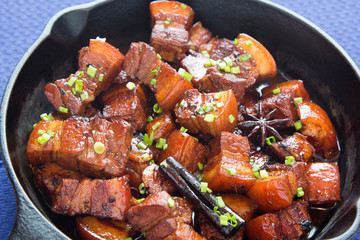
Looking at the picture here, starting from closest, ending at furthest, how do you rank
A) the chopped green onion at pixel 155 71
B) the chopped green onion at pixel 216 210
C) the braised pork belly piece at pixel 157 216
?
the braised pork belly piece at pixel 157 216
the chopped green onion at pixel 216 210
the chopped green onion at pixel 155 71

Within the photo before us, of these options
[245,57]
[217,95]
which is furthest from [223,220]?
[245,57]

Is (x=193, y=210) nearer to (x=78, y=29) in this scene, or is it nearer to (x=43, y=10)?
(x=78, y=29)

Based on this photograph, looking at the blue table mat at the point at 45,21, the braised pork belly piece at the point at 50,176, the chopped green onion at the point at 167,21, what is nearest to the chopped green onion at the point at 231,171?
the braised pork belly piece at the point at 50,176

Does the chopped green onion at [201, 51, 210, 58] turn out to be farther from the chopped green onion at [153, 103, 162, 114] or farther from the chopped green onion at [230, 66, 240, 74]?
the chopped green onion at [153, 103, 162, 114]

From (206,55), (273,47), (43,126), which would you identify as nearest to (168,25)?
(206,55)

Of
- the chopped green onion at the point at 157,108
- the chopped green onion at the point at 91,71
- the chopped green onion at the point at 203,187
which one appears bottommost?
the chopped green onion at the point at 203,187

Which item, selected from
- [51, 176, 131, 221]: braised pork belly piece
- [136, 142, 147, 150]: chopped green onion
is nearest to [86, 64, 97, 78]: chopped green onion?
[136, 142, 147, 150]: chopped green onion

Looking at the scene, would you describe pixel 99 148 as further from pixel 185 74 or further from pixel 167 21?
pixel 167 21

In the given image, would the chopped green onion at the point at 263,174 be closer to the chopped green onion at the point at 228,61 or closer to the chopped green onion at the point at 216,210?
the chopped green onion at the point at 216,210
